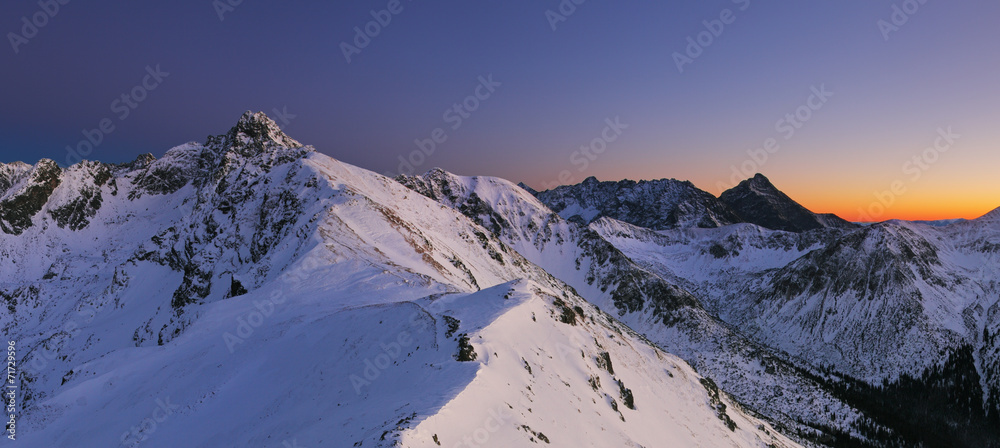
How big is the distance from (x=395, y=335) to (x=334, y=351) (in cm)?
499

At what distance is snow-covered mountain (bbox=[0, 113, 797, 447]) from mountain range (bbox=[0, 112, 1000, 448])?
0.95ft

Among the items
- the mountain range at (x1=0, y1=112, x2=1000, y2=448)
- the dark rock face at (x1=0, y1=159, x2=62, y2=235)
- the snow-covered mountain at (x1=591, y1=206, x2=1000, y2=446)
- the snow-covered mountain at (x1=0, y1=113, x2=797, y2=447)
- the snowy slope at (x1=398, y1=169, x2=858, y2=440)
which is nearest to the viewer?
the snow-covered mountain at (x1=0, y1=113, x2=797, y2=447)

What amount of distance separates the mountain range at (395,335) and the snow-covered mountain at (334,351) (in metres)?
0.29

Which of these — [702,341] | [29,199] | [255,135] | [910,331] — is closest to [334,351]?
[702,341]

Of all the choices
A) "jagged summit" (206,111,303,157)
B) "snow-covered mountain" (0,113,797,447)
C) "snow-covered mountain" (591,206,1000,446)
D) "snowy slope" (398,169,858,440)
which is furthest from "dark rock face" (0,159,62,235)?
"snow-covered mountain" (591,206,1000,446)

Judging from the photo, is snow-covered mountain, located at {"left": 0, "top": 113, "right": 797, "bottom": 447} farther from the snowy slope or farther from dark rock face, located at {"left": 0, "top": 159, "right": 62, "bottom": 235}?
dark rock face, located at {"left": 0, "top": 159, "right": 62, "bottom": 235}

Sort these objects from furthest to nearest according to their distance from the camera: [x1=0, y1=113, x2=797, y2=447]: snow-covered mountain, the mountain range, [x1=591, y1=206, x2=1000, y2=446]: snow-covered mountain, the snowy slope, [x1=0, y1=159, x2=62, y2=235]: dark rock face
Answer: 1. [x1=0, y1=159, x2=62, y2=235]: dark rock face
2. [x1=591, y1=206, x2=1000, y2=446]: snow-covered mountain
3. the snowy slope
4. the mountain range
5. [x1=0, y1=113, x2=797, y2=447]: snow-covered mountain

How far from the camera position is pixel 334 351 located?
36.2 metres

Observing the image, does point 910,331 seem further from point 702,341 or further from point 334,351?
point 334,351

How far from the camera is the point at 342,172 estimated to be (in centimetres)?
11788

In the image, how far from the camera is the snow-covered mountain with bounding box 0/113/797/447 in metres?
28.6

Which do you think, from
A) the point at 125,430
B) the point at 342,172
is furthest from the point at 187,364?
the point at 342,172

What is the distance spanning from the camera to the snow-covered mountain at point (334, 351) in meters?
28.6

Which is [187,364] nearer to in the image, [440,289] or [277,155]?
[440,289]
